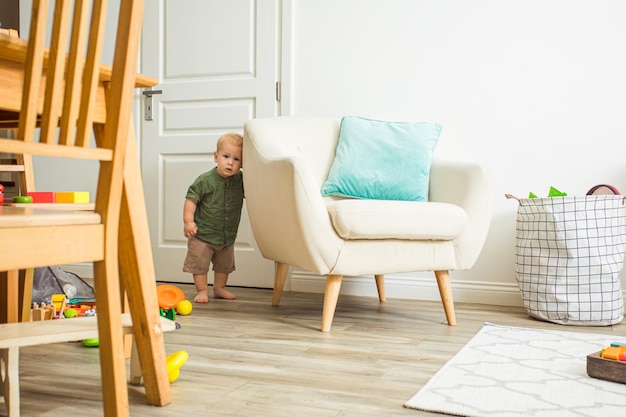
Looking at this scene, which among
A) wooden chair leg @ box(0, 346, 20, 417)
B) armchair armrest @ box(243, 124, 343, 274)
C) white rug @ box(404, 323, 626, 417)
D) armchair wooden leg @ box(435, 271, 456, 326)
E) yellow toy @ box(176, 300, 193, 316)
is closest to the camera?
wooden chair leg @ box(0, 346, 20, 417)

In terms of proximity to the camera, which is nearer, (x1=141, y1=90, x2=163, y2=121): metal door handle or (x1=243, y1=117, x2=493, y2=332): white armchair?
(x1=243, y1=117, x2=493, y2=332): white armchair

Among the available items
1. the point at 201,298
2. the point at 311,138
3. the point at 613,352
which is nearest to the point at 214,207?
the point at 201,298

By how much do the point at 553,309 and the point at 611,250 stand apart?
318mm

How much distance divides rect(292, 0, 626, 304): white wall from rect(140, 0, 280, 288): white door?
0.87 ft

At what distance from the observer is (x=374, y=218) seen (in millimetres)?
2217

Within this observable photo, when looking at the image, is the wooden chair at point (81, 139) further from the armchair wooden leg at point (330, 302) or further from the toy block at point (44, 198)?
the armchair wooden leg at point (330, 302)

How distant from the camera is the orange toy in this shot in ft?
8.32

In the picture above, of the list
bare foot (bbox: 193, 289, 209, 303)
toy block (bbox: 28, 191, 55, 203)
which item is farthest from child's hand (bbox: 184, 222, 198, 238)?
toy block (bbox: 28, 191, 55, 203)

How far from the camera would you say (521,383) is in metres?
1.59

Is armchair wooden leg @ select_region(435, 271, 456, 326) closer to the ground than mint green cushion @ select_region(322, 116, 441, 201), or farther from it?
closer to the ground

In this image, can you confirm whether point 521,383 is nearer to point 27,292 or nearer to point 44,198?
point 27,292

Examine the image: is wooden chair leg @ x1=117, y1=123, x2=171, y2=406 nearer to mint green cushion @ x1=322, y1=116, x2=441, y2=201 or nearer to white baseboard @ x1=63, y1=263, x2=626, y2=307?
mint green cushion @ x1=322, y1=116, x2=441, y2=201

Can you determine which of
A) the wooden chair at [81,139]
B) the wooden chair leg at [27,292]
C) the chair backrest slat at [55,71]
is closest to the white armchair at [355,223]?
the wooden chair leg at [27,292]

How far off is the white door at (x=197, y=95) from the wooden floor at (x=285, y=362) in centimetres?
83
